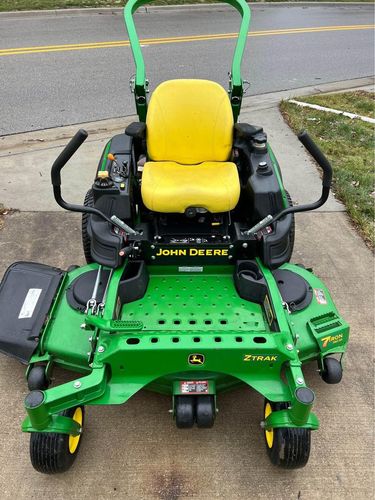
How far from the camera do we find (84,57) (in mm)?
7840

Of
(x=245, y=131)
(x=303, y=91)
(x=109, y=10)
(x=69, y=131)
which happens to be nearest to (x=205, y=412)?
(x=245, y=131)

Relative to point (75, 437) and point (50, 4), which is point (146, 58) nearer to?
point (50, 4)

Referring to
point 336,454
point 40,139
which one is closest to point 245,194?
point 336,454

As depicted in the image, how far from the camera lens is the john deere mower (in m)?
2.01

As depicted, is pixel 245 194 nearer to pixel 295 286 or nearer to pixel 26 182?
pixel 295 286

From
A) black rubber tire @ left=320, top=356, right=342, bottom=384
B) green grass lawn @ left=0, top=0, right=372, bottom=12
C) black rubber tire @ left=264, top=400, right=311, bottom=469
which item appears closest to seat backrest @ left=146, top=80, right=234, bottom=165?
black rubber tire @ left=320, top=356, right=342, bottom=384

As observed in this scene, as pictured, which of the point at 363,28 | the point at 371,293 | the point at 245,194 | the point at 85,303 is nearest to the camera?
the point at 85,303

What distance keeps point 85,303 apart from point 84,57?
21.4 feet

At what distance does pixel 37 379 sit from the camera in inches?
89.0

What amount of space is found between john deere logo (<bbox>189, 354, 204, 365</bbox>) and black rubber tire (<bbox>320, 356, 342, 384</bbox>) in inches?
29.1

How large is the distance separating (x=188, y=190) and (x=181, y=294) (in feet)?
1.91

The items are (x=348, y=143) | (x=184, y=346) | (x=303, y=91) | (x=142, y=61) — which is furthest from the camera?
(x=303, y=91)

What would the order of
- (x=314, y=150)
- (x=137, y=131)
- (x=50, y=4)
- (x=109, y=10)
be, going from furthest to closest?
(x=109, y=10) → (x=50, y=4) → (x=137, y=131) → (x=314, y=150)

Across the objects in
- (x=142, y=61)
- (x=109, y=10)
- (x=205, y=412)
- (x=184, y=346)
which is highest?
(x=142, y=61)
